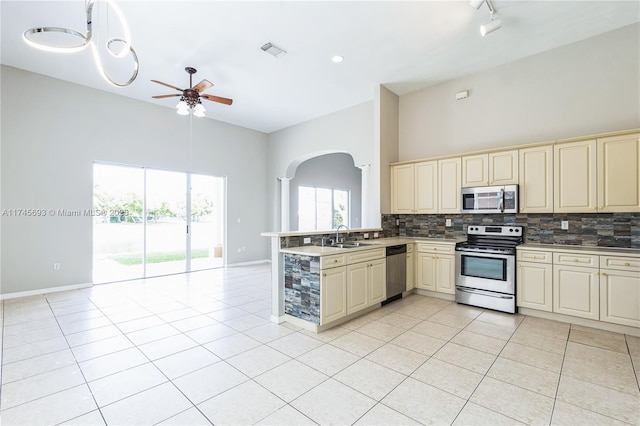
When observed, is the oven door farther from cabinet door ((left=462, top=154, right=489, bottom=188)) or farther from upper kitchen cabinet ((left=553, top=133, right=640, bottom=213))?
cabinet door ((left=462, top=154, right=489, bottom=188))

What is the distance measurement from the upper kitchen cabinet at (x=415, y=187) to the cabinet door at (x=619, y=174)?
2.00m

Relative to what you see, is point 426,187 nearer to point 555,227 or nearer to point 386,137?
point 386,137

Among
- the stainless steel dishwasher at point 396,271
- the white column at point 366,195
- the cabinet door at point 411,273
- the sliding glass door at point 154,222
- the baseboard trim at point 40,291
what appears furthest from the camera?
the white column at point 366,195

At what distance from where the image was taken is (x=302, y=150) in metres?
7.39

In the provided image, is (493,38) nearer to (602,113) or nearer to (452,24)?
(452,24)

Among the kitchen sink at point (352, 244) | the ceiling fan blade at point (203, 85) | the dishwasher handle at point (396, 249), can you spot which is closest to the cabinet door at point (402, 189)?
the dishwasher handle at point (396, 249)

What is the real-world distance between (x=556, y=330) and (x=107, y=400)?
439 cm

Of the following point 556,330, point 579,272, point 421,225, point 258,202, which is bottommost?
point 556,330

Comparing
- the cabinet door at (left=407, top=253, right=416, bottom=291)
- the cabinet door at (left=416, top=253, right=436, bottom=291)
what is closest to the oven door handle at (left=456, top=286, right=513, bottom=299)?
the cabinet door at (left=416, top=253, right=436, bottom=291)

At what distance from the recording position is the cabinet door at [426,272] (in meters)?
4.68

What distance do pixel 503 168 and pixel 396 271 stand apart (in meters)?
2.14

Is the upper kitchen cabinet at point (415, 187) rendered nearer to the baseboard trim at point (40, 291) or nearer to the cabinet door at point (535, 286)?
the cabinet door at point (535, 286)

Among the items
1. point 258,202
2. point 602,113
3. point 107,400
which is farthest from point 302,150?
point 107,400

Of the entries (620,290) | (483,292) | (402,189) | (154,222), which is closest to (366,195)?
(402,189)
